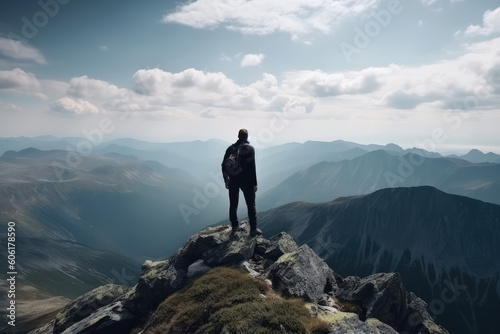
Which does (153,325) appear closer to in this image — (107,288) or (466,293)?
(107,288)

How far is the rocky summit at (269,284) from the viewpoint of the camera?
16969mm

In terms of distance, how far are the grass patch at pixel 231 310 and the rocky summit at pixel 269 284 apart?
1.30 metres

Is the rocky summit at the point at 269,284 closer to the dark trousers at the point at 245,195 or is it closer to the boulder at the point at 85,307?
the dark trousers at the point at 245,195

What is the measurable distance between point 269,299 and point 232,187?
8946mm

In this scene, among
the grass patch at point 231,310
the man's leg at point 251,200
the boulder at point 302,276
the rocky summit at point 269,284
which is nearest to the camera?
the grass patch at point 231,310

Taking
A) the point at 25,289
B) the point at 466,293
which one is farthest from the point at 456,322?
the point at 25,289

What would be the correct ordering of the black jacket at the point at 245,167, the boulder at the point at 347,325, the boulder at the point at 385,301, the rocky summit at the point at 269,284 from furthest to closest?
the black jacket at the point at 245,167, the boulder at the point at 385,301, the rocky summit at the point at 269,284, the boulder at the point at 347,325

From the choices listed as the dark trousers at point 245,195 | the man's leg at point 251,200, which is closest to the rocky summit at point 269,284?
the man's leg at point 251,200

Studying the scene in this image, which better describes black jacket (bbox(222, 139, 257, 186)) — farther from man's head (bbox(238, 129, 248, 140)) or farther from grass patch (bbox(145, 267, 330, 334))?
grass patch (bbox(145, 267, 330, 334))

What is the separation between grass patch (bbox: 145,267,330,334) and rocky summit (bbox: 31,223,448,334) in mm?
1302

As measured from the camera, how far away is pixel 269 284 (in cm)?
1642

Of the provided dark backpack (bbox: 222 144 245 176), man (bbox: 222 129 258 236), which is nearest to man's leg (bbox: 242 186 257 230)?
man (bbox: 222 129 258 236)

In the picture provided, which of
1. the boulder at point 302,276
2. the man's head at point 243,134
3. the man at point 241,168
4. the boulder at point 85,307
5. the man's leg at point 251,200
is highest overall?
the man's head at point 243,134

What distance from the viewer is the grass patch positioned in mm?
11023
